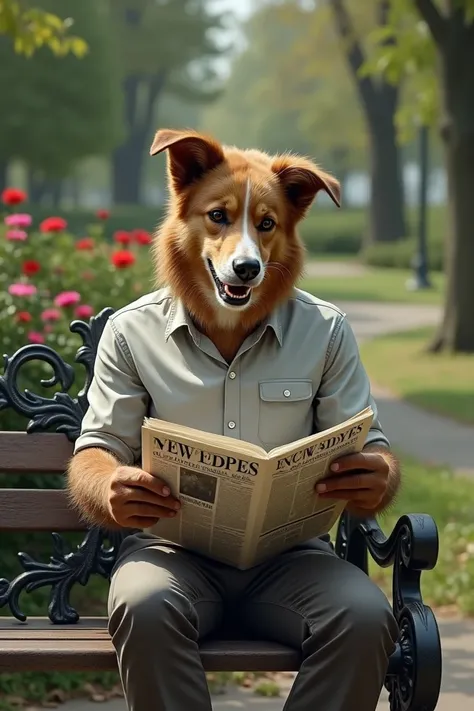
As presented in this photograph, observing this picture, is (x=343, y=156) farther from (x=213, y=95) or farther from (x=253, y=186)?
(x=253, y=186)

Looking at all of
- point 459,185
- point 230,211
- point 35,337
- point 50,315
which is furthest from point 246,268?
point 459,185

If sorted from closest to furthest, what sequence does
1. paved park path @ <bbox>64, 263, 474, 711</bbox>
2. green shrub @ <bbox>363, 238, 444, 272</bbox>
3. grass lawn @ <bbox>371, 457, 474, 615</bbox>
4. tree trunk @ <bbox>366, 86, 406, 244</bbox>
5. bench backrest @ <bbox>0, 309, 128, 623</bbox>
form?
1. bench backrest @ <bbox>0, 309, 128, 623</bbox>
2. paved park path @ <bbox>64, 263, 474, 711</bbox>
3. grass lawn @ <bbox>371, 457, 474, 615</bbox>
4. green shrub @ <bbox>363, 238, 444, 272</bbox>
5. tree trunk @ <bbox>366, 86, 406, 244</bbox>

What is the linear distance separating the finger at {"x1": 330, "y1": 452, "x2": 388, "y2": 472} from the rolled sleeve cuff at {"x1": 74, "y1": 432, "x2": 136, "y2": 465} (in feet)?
1.84

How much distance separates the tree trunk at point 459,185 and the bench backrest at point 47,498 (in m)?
11.9

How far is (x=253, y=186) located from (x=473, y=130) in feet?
40.8

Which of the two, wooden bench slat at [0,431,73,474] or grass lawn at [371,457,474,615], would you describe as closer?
wooden bench slat at [0,431,73,474]

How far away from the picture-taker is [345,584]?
11.1 feet

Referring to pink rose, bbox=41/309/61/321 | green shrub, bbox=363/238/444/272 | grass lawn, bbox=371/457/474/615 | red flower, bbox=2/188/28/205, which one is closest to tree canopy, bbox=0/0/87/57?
red flower, bbox=2/188/28/205

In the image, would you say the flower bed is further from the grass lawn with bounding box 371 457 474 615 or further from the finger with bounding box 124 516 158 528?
the finger with bounding box 124 516 158 528

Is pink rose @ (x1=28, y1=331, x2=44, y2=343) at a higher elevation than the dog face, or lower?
lower

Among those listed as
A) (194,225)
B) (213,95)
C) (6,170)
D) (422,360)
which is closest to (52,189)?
(213,95)

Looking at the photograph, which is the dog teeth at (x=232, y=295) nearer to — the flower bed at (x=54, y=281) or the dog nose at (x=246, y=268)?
Result: the dog nose at (x=246, y=268)

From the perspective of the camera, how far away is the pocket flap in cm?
353

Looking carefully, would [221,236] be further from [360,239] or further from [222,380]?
[360,239]
